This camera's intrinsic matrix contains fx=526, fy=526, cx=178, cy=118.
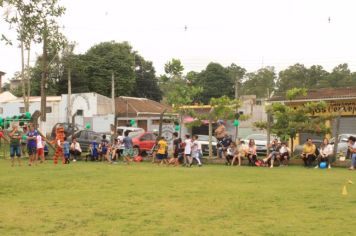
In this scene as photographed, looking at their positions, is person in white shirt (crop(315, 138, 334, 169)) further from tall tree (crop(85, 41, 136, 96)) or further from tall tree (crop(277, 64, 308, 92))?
tall tree (crop(277, 64, 308, 92))

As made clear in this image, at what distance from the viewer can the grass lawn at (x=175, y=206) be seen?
26.9 feet

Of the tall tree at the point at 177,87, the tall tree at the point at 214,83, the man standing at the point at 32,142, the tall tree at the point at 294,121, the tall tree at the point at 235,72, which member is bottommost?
the man standing at the point at 32,142

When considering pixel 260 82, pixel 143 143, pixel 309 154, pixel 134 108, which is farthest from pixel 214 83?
pixel 309 154

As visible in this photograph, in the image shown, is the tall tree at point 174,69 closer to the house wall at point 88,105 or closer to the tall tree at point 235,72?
the house wall at point 88,105

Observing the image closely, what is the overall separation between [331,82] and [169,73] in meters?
44.4

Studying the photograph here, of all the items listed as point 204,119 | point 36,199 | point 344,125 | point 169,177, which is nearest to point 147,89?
point 344,125

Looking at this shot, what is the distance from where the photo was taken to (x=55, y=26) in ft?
83.2

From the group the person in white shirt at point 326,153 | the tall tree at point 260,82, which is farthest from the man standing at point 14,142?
the tall tree at point 260,82

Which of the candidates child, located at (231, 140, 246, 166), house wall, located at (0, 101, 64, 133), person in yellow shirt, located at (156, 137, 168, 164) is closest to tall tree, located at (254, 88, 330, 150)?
child, located at (231, 140, 246, 166)

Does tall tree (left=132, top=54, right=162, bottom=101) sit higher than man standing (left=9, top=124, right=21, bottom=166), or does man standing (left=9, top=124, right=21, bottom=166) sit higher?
tall tree (left=132, top=54, right=162, bottom=101)

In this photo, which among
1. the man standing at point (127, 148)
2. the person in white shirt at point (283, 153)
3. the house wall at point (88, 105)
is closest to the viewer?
the person in white shirt at point (283, 153)

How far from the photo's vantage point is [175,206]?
1034 centimetres

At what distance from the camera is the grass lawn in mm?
8188

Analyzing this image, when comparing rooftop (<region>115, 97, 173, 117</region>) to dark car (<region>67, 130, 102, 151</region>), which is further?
rooftop (<region>115, 97, 173, 117</region>)
